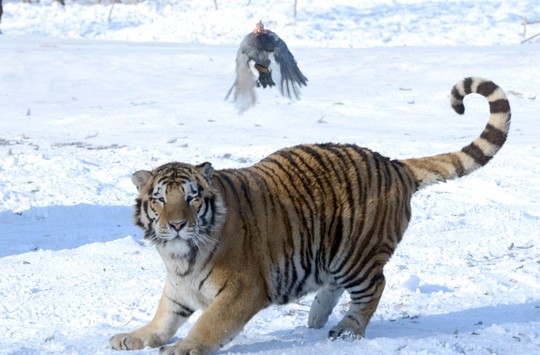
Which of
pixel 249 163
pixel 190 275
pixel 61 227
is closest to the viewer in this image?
pixel 190 275

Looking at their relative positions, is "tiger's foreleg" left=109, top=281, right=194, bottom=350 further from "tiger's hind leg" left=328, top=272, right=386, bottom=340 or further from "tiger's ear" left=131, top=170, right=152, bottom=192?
"tiger's hind leg" left=328, top=272, right=386, bottom=340

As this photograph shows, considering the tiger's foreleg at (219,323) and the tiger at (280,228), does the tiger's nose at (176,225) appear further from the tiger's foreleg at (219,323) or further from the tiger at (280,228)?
the tiger's foreleg at (219,323)

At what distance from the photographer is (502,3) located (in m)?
29.9

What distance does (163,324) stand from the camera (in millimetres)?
4973

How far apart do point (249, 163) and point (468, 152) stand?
15.4ft

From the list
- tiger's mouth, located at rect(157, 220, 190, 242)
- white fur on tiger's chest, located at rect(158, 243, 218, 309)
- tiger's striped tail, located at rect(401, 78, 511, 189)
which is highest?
tiger's striped tail, located at rect(401, 78, 511, 189)

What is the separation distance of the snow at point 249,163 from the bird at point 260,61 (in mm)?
1442

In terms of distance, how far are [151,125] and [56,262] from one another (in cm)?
609

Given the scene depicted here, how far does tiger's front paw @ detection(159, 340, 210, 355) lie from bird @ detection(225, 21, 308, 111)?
2831 mm

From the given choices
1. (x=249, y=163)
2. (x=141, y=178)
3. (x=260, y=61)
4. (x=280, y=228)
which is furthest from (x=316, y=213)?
(x=249, y=163)

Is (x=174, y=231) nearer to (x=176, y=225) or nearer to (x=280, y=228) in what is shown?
(x=176, y=225)

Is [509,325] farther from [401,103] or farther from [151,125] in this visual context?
[401,103]

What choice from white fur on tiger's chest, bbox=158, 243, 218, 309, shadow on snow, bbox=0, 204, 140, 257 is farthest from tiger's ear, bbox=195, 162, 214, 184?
shadow on snow, bbox=0, 204, 140, 257

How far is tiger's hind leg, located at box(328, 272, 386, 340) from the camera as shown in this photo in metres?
5.14
